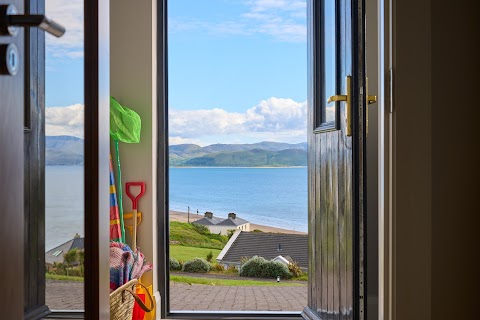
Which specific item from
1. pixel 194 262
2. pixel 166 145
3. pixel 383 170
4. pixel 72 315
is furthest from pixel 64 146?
pixel 194 262

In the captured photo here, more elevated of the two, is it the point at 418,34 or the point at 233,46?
the point at 233,46

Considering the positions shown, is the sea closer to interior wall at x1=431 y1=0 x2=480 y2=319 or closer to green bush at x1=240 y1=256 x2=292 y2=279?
green bush at x1=240 y1=256 x2=292 y2=279

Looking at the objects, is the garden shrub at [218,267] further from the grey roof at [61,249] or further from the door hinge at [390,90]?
the grey roof at [61,249]

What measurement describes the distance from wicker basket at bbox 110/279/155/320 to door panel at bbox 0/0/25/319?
1.60 m

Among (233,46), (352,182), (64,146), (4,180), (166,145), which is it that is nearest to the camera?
(4,180)

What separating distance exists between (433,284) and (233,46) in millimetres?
4127

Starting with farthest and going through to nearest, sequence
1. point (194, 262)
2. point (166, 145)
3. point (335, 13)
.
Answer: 1. point (194, 262)
2. point (166, 145)
3. point (335, 13)

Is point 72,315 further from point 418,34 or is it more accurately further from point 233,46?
point 233,46

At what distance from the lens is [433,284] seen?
166cm

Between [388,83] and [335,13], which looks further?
[335,13]

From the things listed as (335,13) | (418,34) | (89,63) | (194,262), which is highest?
(335,13)

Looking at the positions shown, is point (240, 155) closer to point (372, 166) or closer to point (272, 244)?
point (272, 244)

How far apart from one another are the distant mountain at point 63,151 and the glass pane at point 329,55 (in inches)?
50.2

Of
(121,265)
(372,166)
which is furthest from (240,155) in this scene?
(121,265)
